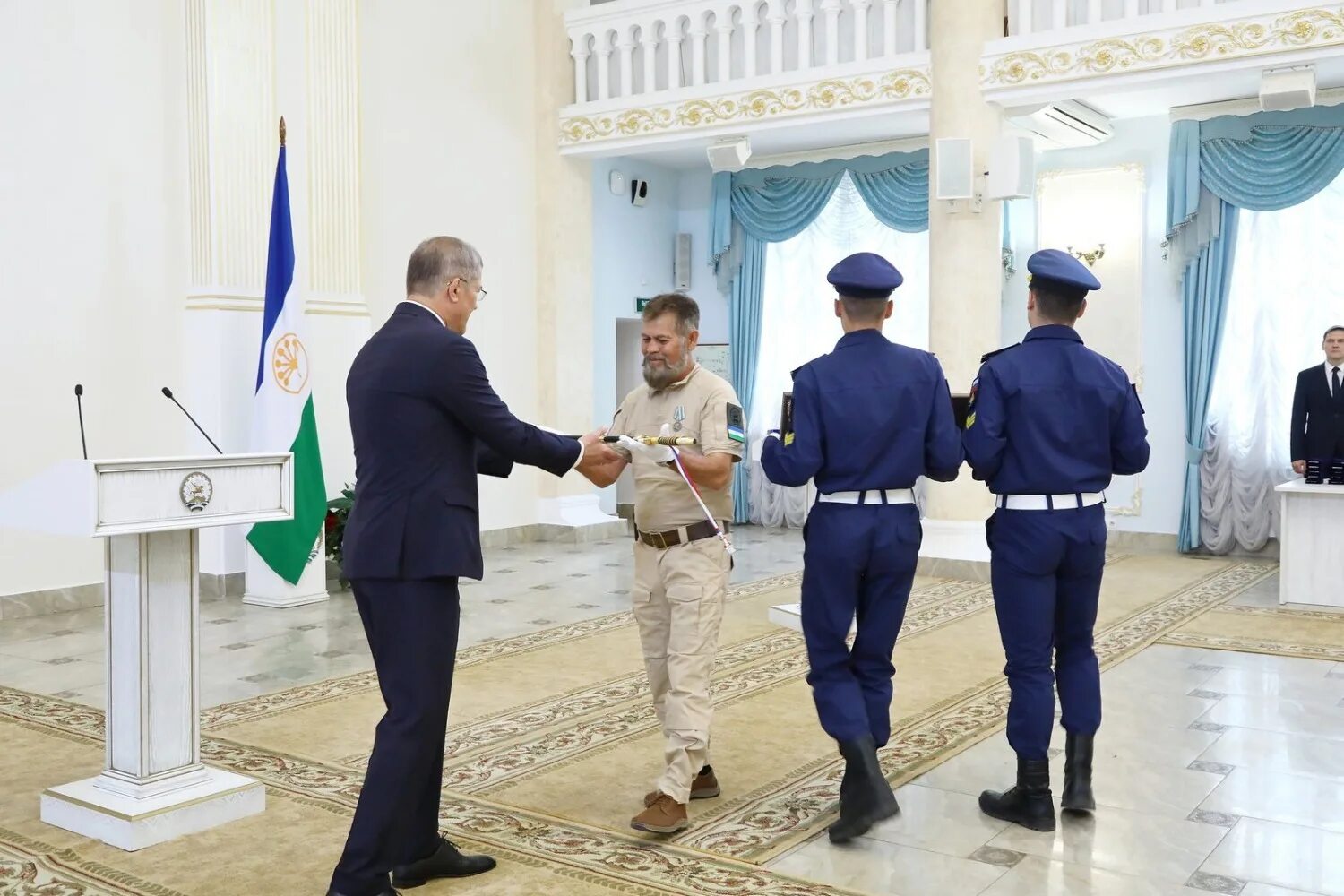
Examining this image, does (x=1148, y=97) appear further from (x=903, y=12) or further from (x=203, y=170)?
(x=203, y=170)

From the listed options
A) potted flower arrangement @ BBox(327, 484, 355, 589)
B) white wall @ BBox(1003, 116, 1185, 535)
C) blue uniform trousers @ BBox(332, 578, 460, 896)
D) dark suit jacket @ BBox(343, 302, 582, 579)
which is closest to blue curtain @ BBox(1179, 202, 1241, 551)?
white wall @ BBox(1003, 116, 1185, 535)

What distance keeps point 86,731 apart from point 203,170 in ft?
14.4

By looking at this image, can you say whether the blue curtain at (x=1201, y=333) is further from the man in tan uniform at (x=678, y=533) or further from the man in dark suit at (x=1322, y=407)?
the man in tan uniform at (x=678, y=533)

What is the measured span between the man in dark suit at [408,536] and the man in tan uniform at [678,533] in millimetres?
556

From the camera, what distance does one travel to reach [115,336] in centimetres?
808

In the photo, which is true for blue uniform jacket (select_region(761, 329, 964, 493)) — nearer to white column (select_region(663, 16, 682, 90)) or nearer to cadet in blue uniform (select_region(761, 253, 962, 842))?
cadet in blue uniform (select_region(761, 253, 962, 842))

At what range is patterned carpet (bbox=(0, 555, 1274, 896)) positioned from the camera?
357 cm

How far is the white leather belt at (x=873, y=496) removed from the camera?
377 centimetres

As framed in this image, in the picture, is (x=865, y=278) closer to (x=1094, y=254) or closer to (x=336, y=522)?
(x=336, y=522)

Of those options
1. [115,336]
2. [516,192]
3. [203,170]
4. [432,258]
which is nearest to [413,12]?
[516,192]

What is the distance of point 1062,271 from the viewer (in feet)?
12.7

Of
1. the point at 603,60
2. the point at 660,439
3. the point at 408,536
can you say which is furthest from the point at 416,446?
the point at 603,60

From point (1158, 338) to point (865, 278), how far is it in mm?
7826

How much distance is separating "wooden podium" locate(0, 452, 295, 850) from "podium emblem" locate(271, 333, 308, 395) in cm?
394
